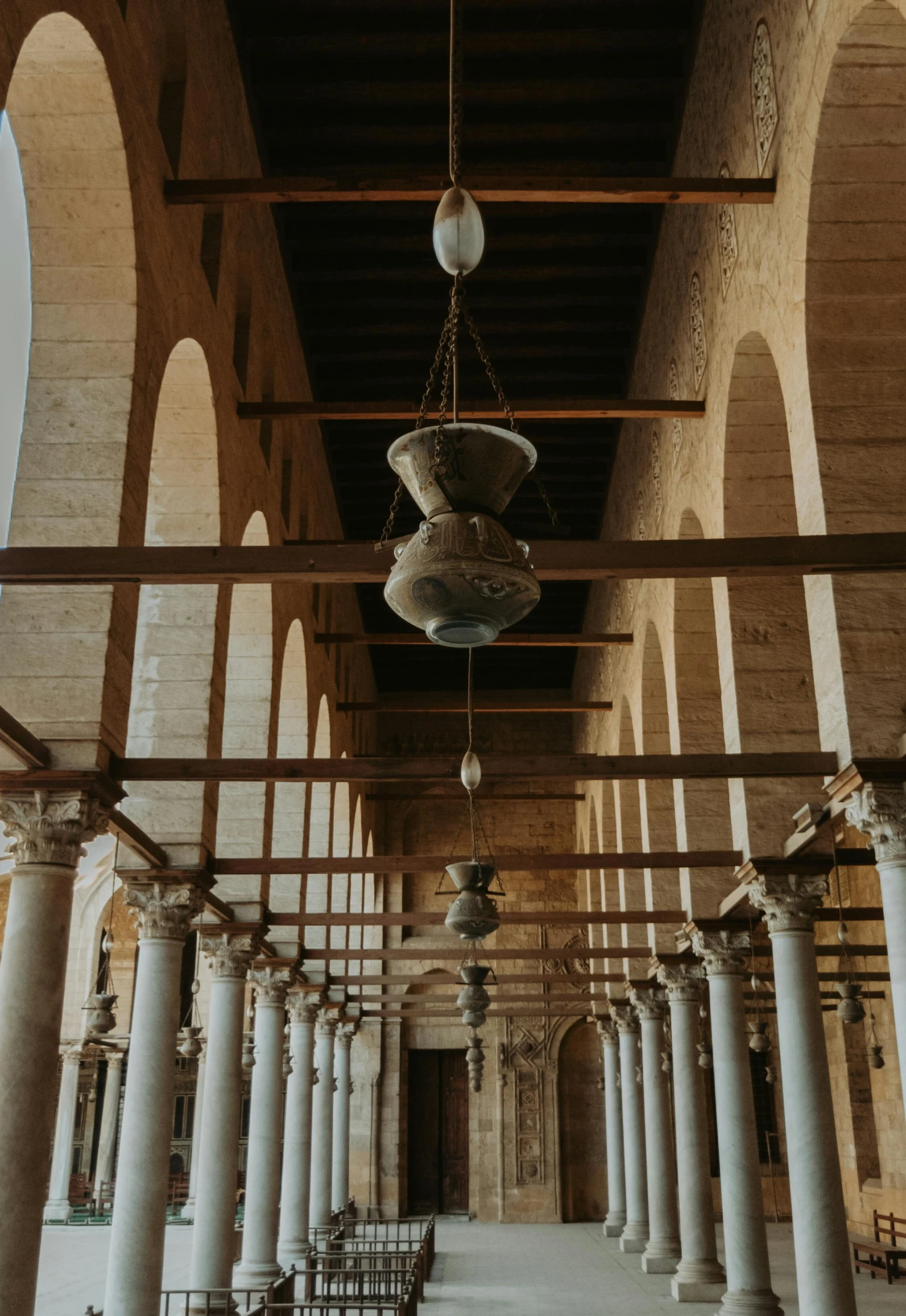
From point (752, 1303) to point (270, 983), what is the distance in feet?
22.2

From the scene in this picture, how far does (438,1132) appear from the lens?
2753 cm

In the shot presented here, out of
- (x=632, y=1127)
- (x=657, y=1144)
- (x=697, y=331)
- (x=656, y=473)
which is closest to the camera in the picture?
(x=697, y=331)

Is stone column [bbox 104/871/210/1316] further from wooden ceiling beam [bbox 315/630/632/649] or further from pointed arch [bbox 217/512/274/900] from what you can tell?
wooden ceiling beam [bbox 315/630/632/649]

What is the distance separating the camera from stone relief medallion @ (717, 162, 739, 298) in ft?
32.3

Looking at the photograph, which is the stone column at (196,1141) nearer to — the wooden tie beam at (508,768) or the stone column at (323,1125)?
the stone column at (323,1125)

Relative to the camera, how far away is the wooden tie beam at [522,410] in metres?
11.2

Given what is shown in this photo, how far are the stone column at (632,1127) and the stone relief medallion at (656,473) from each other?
9.48 m

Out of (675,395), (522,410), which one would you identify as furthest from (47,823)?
(675,395)

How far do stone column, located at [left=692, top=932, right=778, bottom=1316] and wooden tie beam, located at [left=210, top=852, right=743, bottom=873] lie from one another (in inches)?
36.2

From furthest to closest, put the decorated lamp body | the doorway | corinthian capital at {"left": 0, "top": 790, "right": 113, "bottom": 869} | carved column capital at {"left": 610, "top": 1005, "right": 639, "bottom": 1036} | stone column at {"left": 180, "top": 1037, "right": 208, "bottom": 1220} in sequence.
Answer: the doorway → stone column at {"left": 180, "top": 1037, "right": 208, "bottom": 1220} → carved column capital at {"left": 610, "top": 1005, "right": 639, "bottom": 1036} → corinthian capital at {"left": 0, "top": 790, "right": 113, "bottom": 869} → the decorated lamp body

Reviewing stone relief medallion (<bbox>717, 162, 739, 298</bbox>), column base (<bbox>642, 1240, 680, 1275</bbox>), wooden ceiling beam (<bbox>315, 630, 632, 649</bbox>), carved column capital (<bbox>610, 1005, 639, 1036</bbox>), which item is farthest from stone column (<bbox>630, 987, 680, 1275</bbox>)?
stone relief medallion (<bbox>717, 162, 739, 298</bbox>)

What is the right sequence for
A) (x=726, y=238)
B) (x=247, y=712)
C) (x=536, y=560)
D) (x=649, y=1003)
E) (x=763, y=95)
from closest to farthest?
(x=536, y=560)
(x=763, y=95)
(x=726, y=238)
(x=247, y=712)
(x=649, y=1003)

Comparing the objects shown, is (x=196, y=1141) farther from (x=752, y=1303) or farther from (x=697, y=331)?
(x=697, y=331)

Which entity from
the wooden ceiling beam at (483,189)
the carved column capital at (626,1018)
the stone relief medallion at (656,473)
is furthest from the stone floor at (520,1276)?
the wooden ceiling beam at (483,189)
